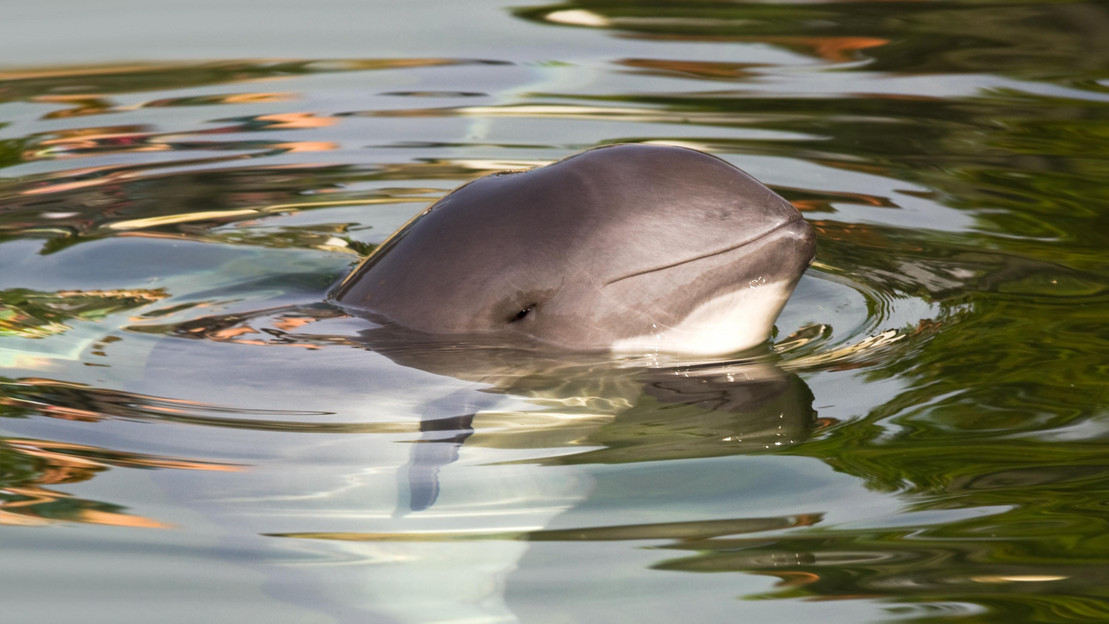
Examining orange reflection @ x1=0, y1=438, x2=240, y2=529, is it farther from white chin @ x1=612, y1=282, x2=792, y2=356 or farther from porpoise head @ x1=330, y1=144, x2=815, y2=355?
white chin @ x1=612, y1=282, x2=792, y2=356

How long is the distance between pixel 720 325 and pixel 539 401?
0.61m

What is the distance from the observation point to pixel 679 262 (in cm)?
402

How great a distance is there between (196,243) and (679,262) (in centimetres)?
254

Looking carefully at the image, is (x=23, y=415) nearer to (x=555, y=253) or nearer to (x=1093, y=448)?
(x=555, y=253)

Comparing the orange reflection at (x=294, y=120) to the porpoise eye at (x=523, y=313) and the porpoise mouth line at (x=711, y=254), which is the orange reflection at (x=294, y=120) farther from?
the porpoise mouth line at (x=711, y=254)

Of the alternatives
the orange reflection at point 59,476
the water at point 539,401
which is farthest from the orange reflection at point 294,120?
the orange reflection at point 59,476

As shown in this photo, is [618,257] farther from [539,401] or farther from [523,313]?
[539,401]

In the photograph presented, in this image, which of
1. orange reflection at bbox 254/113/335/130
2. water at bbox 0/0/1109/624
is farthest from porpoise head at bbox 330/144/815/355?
orange reflection at bbox 254/113/335/130

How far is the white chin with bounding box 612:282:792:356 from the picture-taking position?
4.07m

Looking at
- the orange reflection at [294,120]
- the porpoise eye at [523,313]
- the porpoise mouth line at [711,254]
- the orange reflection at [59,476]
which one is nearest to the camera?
the orange reflection at [59,476]

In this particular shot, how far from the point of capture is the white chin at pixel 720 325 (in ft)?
13.3

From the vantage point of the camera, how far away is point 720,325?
4.12 meters

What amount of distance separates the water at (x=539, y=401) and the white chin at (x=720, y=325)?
0.07 metres

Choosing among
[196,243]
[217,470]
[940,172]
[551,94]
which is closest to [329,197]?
[196,243]
